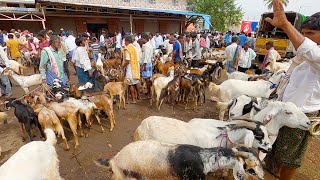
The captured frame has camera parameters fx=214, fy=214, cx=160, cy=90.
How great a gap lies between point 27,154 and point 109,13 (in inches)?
808

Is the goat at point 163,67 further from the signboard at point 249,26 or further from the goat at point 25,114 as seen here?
the signboard at point 249,26

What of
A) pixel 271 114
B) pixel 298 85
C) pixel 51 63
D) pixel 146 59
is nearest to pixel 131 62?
pixel 146 59

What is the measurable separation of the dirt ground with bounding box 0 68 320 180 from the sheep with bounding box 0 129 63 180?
1.19 m

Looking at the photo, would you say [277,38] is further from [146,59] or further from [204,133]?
[204,133]

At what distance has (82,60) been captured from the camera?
6.70m

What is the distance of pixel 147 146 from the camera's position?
2.33 metres

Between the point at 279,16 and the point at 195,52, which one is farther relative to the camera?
the point at 195,52

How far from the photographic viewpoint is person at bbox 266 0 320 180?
203 centimetres

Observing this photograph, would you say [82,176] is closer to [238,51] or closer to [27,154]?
[27,154]

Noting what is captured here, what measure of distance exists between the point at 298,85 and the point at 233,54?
18.0 ft

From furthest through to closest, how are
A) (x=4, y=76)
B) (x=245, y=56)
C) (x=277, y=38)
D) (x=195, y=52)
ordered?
(x=277, y=38), (x=195, y=52), (x=245, y=56), (x=4, y=76)

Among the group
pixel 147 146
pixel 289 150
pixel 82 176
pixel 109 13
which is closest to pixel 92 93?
pixel 82 176

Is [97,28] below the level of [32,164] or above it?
above

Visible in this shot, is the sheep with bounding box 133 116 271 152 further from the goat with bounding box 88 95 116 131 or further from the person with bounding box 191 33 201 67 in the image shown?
the person with bounding box 191 33 201 67
